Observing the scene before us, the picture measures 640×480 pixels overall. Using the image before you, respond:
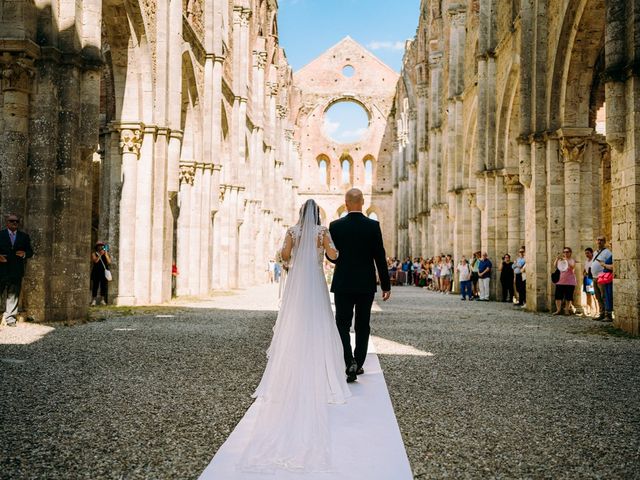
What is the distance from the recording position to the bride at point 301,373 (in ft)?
11.3

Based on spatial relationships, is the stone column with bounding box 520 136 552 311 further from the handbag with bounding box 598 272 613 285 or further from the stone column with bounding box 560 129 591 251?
the handbag with bounding box 598 272 613 285

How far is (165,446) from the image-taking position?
3.81 m

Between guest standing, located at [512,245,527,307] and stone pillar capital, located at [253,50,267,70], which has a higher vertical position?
stone pillar capital, located at [253,50,267,70]

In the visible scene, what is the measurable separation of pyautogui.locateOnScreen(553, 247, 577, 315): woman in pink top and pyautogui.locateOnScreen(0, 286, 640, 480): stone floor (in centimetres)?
383

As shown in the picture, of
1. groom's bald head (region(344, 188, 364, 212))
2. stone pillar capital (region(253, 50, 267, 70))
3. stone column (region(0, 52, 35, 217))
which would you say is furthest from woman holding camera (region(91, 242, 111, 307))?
stone pillar capital (region(253, 50, 267, 70))

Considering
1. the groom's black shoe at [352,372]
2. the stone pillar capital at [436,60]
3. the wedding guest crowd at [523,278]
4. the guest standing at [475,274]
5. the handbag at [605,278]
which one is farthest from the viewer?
the stone pillar capital at [436,60]

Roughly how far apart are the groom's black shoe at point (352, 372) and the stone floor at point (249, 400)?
1.22 feet

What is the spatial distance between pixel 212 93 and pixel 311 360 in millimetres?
19171

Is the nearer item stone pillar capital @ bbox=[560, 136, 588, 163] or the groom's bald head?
the groom's bald head

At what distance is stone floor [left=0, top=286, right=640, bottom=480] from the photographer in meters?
3.58

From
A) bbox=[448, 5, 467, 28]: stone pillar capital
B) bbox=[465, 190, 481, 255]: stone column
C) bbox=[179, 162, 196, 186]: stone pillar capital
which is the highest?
bbox=[448, 5, 467, 28]: stone pillar capital

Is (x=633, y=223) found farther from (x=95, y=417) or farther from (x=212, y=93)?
(x=212, y=93)

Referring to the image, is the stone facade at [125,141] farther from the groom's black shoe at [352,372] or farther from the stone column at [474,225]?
the stone column at [474,225]

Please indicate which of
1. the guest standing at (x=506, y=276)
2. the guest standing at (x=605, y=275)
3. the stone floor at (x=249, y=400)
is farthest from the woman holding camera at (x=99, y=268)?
the guest standing at (x=506, y=276)
